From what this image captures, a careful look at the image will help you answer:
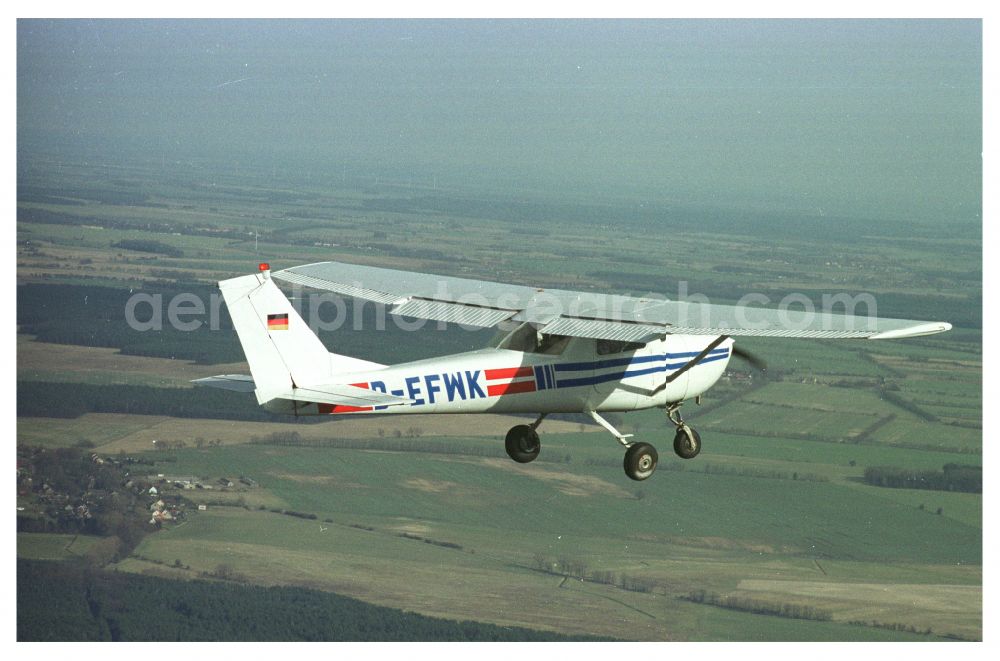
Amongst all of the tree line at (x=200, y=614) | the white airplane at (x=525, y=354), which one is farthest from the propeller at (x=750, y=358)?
the tree line at (x=200, y=614)

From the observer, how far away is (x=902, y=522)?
86.3m

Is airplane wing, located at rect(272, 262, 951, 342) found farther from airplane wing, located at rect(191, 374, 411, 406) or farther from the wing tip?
airplane wing, located at rect(191, 374, 411, 406)

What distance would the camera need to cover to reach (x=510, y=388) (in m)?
20.9

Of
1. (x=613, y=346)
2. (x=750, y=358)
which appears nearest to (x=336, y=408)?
(x=613, y=346)

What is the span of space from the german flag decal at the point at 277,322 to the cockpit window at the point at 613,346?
5567mm

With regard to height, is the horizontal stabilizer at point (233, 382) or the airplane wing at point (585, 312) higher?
the airplane wing at point (585, 312)

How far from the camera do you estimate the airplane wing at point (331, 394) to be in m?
18.6

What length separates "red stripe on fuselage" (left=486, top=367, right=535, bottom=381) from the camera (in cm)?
2069

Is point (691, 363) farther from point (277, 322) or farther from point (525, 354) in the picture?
point (277, 322)

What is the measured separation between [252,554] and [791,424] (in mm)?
44617

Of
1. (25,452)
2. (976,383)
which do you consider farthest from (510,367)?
(976,383)

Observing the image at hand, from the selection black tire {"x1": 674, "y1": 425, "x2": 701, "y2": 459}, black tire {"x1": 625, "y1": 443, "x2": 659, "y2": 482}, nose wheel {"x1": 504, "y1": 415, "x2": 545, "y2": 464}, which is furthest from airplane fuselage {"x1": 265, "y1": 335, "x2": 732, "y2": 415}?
nose wheel {"x1": 504, "y1": 415, "x2": 545, "y2": 464}

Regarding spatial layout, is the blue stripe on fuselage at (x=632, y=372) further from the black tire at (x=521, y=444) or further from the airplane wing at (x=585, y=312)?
the black tire at (x=521, y=444)

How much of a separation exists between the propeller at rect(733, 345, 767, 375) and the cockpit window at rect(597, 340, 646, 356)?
2.35 meters
